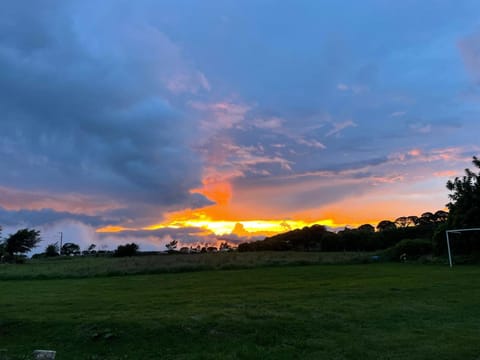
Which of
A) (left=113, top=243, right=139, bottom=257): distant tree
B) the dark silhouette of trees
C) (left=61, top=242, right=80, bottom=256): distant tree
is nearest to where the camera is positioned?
the dark silhouette of trees

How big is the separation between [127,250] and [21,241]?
68.6 ft

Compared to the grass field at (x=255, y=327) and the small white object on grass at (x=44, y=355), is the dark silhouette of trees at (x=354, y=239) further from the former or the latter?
the small white object on grass at (x=44, y=355)

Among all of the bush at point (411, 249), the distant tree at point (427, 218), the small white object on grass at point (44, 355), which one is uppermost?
the distant tree at point (427, 218)

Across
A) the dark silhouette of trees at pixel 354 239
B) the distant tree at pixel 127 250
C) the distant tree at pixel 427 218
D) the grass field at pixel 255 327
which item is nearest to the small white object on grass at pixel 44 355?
the grass field at pixel 255 327

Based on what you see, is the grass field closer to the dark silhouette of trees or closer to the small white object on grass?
the small white object on grass

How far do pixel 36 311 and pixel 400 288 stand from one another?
13.7 meters

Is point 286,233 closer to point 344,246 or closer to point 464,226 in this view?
point 344,246

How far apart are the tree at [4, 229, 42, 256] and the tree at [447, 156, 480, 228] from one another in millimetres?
70529

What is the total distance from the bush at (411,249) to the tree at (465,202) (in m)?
5.16

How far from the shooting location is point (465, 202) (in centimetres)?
3553

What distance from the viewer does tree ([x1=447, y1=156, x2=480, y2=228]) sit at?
1357 inches

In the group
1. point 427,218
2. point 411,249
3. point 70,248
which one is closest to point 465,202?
point 411,249

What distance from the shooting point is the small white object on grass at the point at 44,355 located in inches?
332

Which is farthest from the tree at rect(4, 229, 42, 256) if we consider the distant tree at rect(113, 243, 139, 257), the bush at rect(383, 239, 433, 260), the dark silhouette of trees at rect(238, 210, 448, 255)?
the bush at rect(383, 239, 433, 260)
